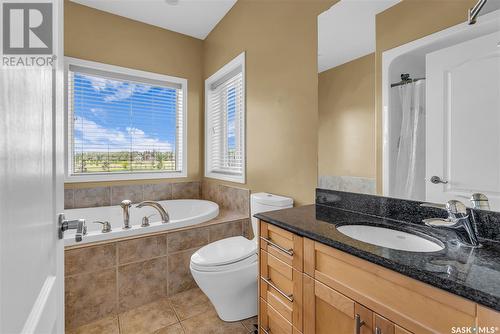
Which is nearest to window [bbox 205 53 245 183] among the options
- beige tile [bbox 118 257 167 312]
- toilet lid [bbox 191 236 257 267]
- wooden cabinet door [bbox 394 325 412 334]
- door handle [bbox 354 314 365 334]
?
toilet lid [bbox 191 236 257 267]

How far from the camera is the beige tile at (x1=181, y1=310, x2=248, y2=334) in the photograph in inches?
67.8

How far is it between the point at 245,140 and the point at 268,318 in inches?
64.9

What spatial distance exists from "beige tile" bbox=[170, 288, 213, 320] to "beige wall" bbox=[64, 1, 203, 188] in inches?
60.0

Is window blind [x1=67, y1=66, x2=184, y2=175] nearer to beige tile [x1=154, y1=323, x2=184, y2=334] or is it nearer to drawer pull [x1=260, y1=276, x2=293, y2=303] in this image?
beige tile [x1=154, y1=323, x2=184, y2=334]

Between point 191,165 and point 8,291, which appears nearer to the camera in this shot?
point 8,291

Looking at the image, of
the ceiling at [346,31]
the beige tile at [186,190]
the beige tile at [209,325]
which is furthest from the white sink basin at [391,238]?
the beige tile at [186,190]

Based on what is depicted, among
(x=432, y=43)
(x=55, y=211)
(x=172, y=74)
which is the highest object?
(x=172, y=74)

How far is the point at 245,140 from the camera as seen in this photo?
259 cm

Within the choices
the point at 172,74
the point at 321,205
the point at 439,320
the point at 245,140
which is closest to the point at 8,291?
the point at 439,320

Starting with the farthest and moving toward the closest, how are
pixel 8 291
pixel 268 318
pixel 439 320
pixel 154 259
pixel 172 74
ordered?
pixel 172 74
pixel 154 259
pixel 268 318
pixel 439 320
pixel 8 291

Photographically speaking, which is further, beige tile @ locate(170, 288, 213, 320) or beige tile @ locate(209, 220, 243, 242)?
beige tile @ locate(209, 220, 243, 242)

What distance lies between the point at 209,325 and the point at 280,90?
73.7 inches

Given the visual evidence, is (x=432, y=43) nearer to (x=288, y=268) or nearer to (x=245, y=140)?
(x=288, y=268)

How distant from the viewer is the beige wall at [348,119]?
1.43 meters
